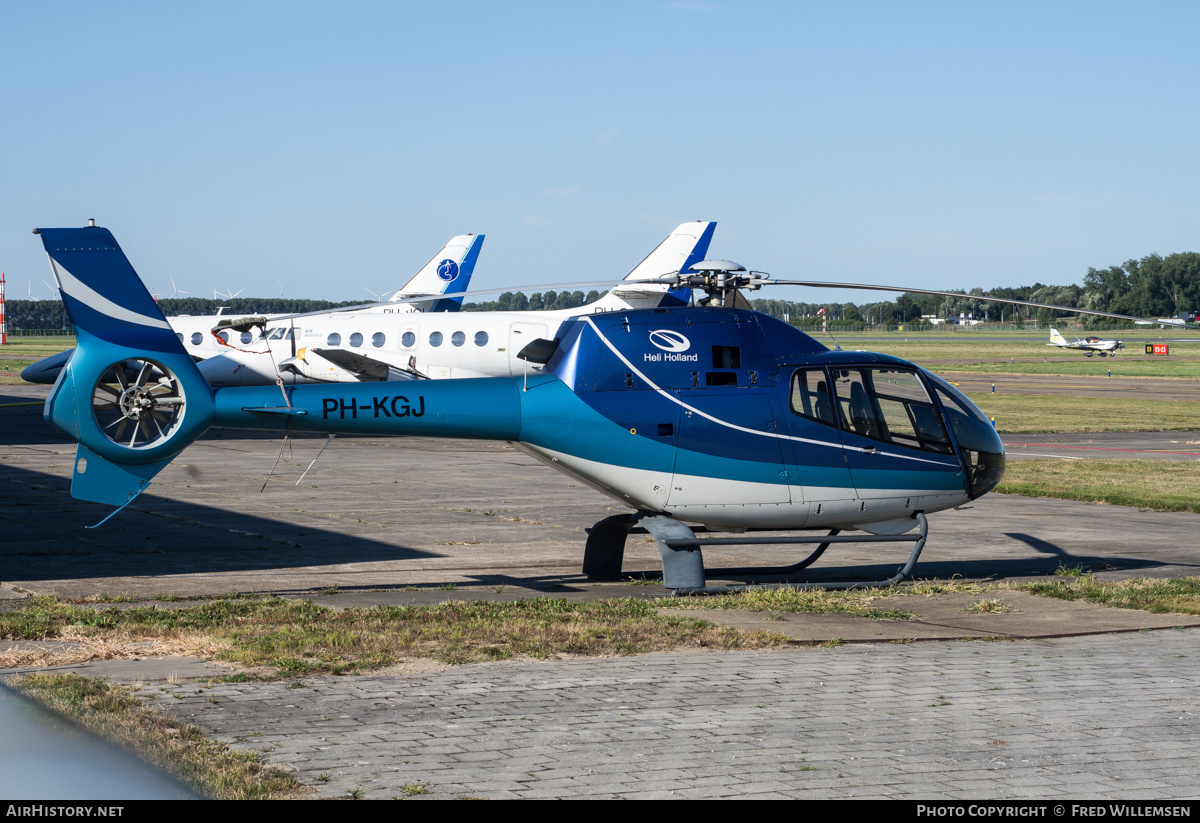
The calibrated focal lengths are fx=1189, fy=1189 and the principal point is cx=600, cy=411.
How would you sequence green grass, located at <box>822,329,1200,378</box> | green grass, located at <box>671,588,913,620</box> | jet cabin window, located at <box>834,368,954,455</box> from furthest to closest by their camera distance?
green grass, located at <box>822,329,1200,378</box> → jet cabin window, located at <box>834,368,954,455</box> → green grass, located at <box>671,588,913,620</box>

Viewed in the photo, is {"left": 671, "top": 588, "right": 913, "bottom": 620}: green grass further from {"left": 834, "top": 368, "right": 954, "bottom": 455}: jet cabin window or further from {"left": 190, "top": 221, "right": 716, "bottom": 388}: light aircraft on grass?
{"left": 190, "top": 221, "right": 716, "bottom": 388}: light aircraft on grass

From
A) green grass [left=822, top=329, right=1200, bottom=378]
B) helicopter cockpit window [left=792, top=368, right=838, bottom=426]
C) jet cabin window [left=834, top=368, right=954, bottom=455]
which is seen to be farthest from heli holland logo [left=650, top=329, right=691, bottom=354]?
green grass [left=822, top=329, right=1200, bottom=378]

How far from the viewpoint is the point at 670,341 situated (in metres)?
13.6

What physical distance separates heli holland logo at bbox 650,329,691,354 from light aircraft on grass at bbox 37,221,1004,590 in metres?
0.02

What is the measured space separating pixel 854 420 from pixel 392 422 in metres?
5.31

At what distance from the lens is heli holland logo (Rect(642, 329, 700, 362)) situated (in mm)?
13578

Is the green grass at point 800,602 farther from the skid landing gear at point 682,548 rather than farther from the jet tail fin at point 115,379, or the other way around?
the jet tail fin at point 115,379

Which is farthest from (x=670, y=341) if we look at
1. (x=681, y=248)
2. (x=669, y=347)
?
(x=681, y=248)

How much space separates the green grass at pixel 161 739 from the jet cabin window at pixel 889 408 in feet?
27.9

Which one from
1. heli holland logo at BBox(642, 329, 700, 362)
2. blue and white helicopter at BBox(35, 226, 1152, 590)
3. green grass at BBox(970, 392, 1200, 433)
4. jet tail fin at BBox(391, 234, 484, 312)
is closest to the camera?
blue and white helicopter at BBox(35, 226, 1152, 590)

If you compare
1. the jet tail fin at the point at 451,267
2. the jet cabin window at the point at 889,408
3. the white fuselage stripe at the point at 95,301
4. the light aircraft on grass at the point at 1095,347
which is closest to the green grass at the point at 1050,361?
the light aircraft on grass at the point at 1095,347
